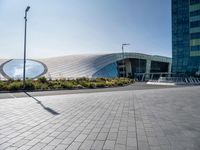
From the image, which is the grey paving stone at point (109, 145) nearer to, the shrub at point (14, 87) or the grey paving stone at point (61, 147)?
the grey paving stone at point (61, 147)

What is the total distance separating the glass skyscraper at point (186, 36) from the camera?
5816 cm

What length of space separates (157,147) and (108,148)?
109cm

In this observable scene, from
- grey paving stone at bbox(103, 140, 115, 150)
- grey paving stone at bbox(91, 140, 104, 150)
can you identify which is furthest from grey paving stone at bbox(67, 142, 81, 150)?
grey paving stone at bbox(103, 140, 115, 150)

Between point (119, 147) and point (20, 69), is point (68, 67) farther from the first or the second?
point (119, 147)

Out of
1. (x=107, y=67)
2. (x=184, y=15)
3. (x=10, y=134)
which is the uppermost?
(x=184, y=15)

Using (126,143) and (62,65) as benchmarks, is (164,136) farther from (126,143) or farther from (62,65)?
(62,65)

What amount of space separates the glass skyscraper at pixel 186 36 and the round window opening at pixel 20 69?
3700 cm

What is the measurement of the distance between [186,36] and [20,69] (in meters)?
45.2

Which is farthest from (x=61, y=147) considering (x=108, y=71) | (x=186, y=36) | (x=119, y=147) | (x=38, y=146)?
(x=186, y=36)

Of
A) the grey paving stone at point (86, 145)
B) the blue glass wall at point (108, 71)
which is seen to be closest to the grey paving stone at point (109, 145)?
the grey paving stone at point (86, 145)

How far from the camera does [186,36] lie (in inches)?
2361

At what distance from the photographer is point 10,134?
5.66m

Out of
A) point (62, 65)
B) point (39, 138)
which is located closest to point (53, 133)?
point (39, 138)

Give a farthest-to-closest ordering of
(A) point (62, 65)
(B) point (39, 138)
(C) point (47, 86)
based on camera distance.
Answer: (A) point (62, 65) < (C) point (47, 86) < (B) point (39, 138)
